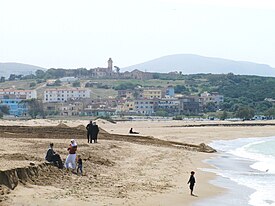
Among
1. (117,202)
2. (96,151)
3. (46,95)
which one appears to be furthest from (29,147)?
(46,95)

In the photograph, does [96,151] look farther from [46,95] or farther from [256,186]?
[46,95]

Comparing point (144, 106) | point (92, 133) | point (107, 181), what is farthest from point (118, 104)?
point (107, 181)

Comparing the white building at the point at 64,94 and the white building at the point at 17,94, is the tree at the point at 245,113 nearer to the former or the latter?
the white building at the point at 64,94

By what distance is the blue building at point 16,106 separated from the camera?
371 ft

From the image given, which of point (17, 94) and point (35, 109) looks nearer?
point (35, 109)

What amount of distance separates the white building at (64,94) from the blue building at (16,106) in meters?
15.1

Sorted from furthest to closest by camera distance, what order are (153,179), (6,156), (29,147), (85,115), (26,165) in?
(85,115), (29,147), (153,179), (6,156), (26,165)

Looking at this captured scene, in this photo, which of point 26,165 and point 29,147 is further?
point 29,147

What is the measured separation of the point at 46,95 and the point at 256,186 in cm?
12405

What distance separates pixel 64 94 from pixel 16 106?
78.5 ft

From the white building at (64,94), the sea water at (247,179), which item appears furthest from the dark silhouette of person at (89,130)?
the white building at (64,94)

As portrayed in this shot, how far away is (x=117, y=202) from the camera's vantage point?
14.2 metres

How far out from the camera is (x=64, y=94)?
14425 cm

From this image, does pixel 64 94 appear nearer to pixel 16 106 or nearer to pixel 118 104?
pixel 118 104
